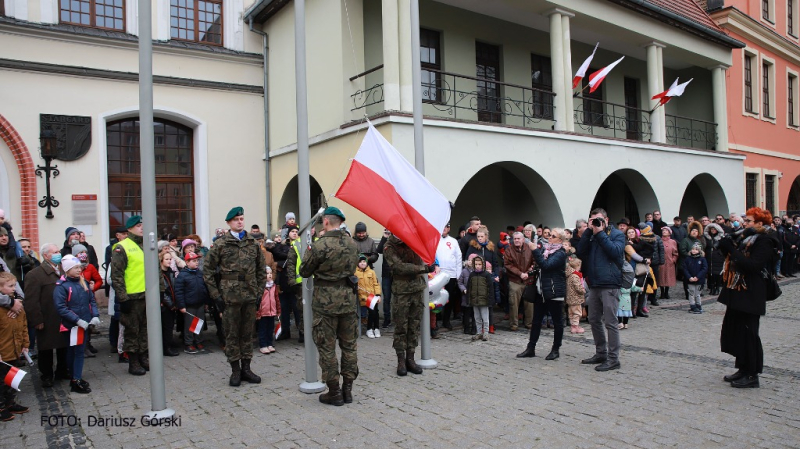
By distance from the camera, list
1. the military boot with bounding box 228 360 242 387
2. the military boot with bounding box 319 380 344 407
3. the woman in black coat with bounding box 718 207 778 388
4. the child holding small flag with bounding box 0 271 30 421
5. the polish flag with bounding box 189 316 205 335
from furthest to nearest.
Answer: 1. the polish flag with bounding box 189 316 205 335
2. the military boot with bounding box 228 360 242 387
3. the woman in black coat with bounding box 718 207 778 388
4. the military boot with bounding box 319 380 344 407
5. the child holding small flag with bounding box 0 271 30 421

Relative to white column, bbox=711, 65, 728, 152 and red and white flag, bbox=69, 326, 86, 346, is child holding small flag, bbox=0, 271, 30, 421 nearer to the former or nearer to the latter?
red and white flag, bbox=69, 326, 86, 346

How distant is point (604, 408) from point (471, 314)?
4.11 m

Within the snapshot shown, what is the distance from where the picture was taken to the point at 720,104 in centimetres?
1817

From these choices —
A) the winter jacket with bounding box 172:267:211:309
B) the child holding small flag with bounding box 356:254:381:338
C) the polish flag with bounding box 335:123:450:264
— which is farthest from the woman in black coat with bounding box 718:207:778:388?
the winter jacket with bounding box 172:267:211:309

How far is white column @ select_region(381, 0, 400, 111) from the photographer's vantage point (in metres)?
10.3

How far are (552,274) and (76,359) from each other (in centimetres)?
563

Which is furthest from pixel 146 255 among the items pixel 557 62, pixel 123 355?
pixel 557 62

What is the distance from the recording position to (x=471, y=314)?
947 centimetres

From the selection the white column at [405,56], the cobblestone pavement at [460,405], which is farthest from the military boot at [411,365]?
the white column at [405,56]

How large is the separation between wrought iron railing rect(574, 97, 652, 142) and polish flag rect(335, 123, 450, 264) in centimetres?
1071

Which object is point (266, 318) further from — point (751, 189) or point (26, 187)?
point (751, 189)

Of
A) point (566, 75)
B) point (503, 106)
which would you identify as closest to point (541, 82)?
point (503, 106)

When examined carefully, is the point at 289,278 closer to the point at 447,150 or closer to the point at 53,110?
the point at 447,150

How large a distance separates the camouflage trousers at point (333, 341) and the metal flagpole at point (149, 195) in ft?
4.77
